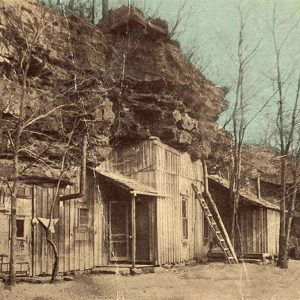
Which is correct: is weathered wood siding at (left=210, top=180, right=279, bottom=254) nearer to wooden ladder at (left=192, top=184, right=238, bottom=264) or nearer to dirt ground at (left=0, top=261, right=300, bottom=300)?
wooden ladder at (left=192, top=184, right=238, bottom=264)

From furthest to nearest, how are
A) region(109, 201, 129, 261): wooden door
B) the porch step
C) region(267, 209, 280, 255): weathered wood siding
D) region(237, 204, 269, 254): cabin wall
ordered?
region(267, 209, 280, 255): weathered wood siding < region(237, 204, 269, 254): cabin wall < region(109, 201, 129, 261): wooden door < the porch step

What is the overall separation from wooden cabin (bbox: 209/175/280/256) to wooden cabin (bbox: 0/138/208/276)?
2.31m

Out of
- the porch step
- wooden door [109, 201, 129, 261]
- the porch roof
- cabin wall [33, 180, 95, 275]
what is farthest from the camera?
wooden door [109, 201, 129, 261]


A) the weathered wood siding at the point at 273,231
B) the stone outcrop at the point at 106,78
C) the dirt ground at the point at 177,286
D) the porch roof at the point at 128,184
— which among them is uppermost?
the stone outcrop at the point at 106,78

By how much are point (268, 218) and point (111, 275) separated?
11815 millimetres

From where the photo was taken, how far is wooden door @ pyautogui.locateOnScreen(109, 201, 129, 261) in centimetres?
2048

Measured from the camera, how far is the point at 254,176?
36.2 metres

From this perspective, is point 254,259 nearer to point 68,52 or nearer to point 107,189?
point 107,189

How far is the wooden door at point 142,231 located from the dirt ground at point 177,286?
1.36 metres

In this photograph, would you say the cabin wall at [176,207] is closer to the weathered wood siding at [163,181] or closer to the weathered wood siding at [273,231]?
the weathered wood siding at [163,181]

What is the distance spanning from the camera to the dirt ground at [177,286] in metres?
13.8

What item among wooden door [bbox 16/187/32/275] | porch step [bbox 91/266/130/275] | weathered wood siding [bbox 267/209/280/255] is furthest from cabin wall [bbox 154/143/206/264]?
wooden door [bbox 16/187/32/275]

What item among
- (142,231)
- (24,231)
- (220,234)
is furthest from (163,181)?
(24,231)

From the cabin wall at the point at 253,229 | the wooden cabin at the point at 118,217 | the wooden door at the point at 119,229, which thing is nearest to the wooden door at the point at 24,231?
the wooden cabin at the point at 118,217
